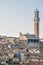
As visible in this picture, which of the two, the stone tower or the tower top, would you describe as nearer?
the stone tower

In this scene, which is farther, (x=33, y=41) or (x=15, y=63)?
(x=33, y=41)

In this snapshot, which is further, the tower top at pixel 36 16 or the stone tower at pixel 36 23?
the tower top at pixel 36 16

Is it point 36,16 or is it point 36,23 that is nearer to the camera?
point 36,23

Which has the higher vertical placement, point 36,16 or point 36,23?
point 36,16

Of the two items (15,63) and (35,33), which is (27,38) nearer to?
(35,33)

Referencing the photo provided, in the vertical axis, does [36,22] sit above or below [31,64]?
above

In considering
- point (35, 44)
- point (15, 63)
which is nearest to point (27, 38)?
point (35, 44)

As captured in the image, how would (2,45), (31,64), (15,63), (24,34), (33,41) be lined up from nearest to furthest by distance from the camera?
(31,64) → (15,63) → (2,45) → (33,41) → (24,34)

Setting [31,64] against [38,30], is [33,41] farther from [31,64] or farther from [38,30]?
[31,64]

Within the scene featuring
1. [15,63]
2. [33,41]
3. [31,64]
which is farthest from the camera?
[33,41]

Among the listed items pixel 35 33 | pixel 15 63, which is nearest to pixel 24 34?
pixel 35 33
